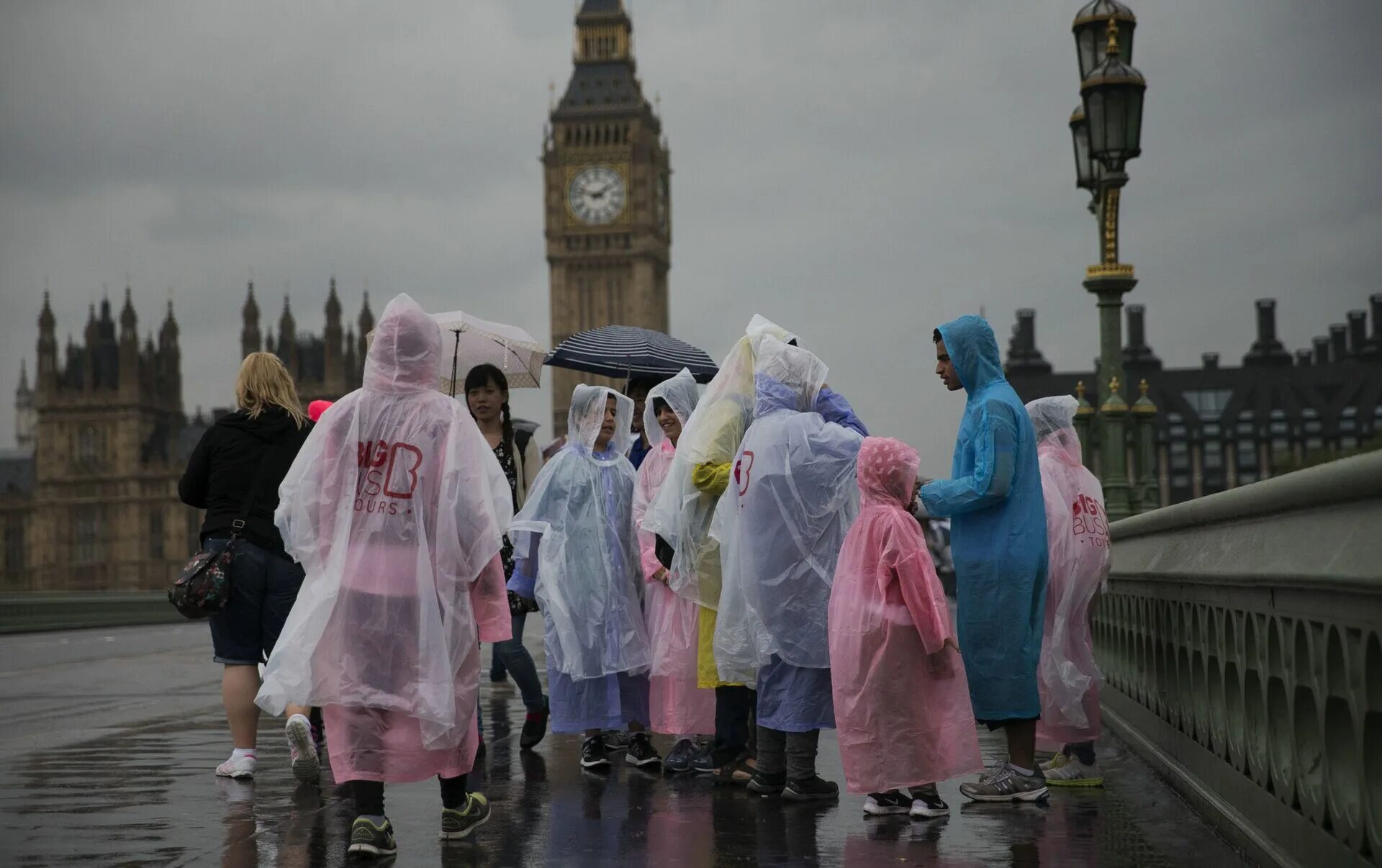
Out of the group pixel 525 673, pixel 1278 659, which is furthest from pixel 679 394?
pixel 1278 659

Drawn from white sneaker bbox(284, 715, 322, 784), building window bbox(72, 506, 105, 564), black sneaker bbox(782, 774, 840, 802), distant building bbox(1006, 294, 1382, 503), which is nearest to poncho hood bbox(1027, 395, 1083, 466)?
black sneaker bbox(782, 774, 840, 802)

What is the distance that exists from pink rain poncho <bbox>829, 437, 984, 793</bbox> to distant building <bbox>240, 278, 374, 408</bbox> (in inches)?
4348

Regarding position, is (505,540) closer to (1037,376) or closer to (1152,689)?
(1152,689)

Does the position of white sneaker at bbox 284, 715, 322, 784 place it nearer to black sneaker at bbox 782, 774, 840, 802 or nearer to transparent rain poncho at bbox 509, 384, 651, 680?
transparent rain poncho at bbox 509, 384, 651, 680

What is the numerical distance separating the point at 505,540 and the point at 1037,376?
113582mm

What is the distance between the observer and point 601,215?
424ft

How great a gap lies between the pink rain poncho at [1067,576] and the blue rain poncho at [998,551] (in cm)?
62

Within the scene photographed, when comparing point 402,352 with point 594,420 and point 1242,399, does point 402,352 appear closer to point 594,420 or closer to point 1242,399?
point 594,420

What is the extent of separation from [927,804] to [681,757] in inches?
72.2

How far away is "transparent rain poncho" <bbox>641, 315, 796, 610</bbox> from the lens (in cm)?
780

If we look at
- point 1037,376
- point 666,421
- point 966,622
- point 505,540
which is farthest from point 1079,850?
point 1037,376

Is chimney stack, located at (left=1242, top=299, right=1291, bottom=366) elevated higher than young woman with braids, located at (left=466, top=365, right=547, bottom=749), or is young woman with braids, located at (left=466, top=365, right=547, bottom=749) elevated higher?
chimney stack, located at (left=1242, top=299, right=1291, bottom=366)

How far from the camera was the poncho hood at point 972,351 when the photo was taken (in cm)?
702

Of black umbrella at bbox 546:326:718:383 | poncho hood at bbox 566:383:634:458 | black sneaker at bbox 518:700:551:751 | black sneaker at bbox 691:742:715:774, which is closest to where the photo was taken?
black sneaker at bbox 691:742:715:774
